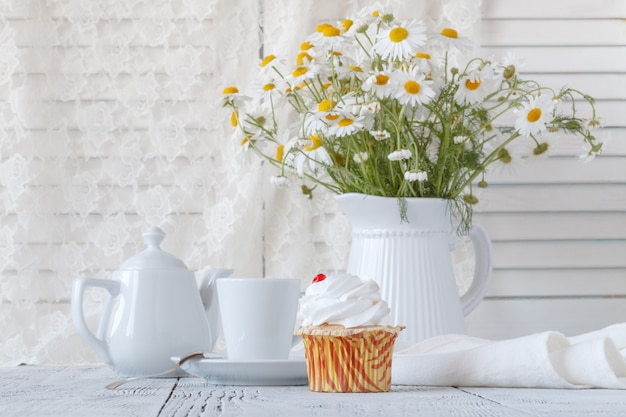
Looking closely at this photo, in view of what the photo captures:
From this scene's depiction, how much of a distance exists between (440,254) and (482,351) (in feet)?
1.48

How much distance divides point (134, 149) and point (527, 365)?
1176mm

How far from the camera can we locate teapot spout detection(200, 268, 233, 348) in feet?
3.98

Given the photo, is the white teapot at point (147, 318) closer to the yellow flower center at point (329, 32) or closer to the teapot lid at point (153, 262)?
the teapot lid at point (153, 262)

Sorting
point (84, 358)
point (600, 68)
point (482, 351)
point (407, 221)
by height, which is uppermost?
point (600, 68)

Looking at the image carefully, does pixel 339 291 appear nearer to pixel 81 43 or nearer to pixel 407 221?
pixel 407 221

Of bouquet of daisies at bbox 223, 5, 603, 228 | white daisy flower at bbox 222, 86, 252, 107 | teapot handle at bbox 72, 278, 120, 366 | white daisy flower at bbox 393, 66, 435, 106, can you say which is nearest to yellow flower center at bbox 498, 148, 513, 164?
bouquet of daisies at bbox 223, 5, 603, 228

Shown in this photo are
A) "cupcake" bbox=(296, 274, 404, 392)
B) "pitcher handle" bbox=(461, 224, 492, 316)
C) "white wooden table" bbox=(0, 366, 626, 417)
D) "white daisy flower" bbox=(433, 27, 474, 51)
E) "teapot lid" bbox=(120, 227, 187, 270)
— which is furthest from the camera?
"pitcher handle" bbox=(461, 224, 492, 316)

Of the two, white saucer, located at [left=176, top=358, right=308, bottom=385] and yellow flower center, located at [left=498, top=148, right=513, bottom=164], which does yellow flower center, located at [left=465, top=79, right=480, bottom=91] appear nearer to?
yellow flower center, located at [left=498, top=148, right=513, bottom=164]

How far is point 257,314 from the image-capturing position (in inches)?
40.0

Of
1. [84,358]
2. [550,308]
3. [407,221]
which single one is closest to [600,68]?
[550,308]

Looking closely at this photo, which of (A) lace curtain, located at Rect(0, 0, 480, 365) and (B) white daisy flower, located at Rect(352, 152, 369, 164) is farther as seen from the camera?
(A) lace curtain, located at Rect(0, 0, 480, 365)

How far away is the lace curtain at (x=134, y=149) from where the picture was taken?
6.00 feet

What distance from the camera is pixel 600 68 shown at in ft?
6.37

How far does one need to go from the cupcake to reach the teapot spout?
1.06 feet
